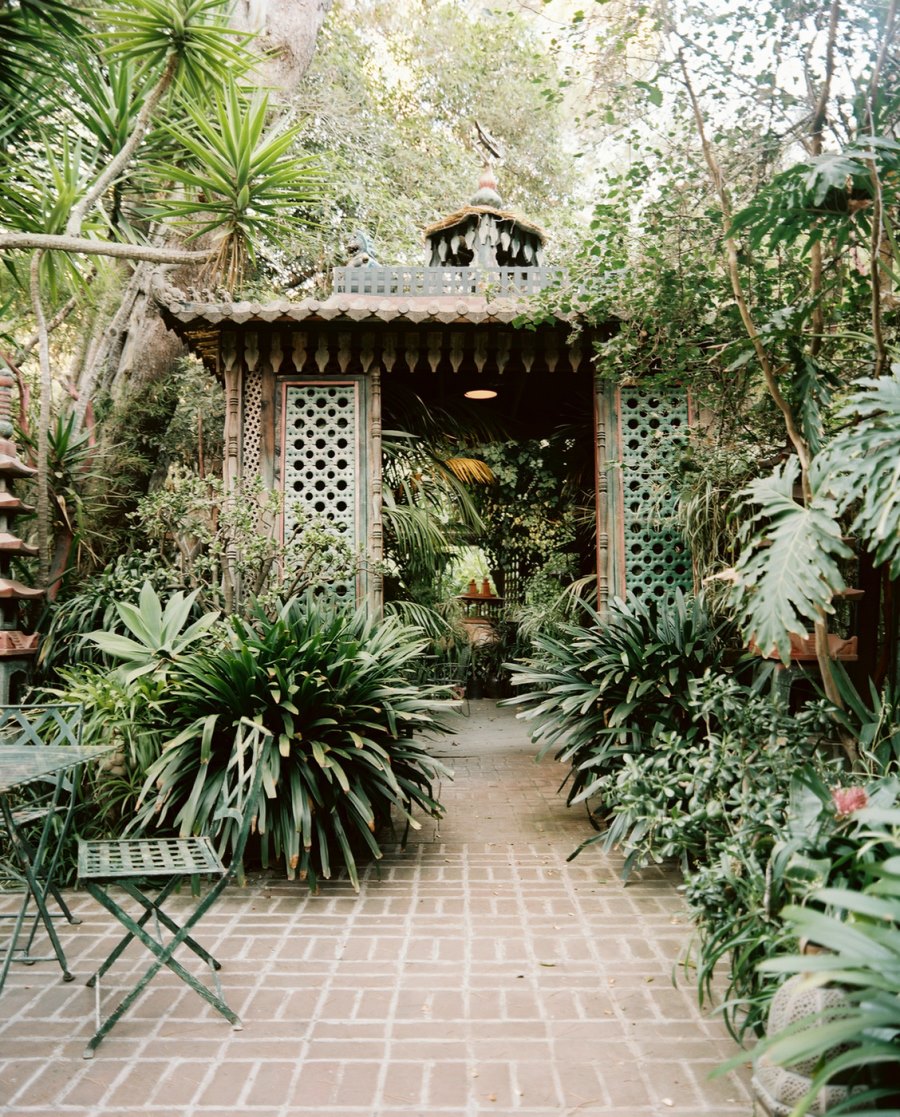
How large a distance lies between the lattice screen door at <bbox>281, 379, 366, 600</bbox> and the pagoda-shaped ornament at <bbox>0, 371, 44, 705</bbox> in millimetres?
1871

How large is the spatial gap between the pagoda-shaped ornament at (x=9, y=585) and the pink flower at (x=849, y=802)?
Result: 16.7ft

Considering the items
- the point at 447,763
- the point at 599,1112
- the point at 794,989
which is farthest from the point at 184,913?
the point at 447,763

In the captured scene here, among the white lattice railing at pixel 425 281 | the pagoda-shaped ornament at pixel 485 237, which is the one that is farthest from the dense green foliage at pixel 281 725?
the pagoda-shaped ornament at pixel 485 237

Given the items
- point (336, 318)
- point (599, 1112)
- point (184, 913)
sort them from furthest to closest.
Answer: point (336, 318) → point (184, 913) → point (599, 1112)

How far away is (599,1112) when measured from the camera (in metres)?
2.54

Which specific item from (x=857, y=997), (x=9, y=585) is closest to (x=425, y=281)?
(x=9, y=585)

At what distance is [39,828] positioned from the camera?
4996 millimetres

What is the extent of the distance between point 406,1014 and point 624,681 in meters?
2.76

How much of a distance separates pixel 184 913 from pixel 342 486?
3.53m

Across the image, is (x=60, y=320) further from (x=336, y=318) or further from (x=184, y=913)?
(x=184, y=913)

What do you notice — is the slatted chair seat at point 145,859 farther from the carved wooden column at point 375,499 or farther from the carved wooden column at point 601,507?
the carved wooden column at point 601,507

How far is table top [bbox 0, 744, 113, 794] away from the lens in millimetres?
3049

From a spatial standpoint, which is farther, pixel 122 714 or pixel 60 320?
pixel 60 320

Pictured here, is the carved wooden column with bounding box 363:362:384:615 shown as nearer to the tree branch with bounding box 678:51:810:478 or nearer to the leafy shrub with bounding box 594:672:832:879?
the leafy shrub with bounding box 594:672:832:879
